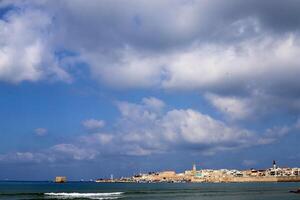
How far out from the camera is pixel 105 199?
78.6 m

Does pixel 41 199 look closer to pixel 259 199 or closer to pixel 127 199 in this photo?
pixel 127 199

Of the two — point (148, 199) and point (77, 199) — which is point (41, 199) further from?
point (148, 199)

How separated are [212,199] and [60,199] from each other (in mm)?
27149

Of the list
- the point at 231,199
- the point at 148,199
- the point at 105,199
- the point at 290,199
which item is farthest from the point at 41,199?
the point at 290,199

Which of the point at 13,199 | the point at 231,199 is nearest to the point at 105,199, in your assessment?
the point at 13,199

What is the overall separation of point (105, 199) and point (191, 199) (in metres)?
15.7

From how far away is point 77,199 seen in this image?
77.9 meters

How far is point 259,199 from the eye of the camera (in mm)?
71562

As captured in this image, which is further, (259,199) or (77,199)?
(77,199)

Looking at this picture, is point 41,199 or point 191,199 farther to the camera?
point 41,199

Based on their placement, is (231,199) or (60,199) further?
(60,199)

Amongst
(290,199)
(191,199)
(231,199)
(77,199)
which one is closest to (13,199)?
(77,199)

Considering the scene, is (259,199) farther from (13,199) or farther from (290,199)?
(13,199)

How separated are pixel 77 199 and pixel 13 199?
1174 centimetres
